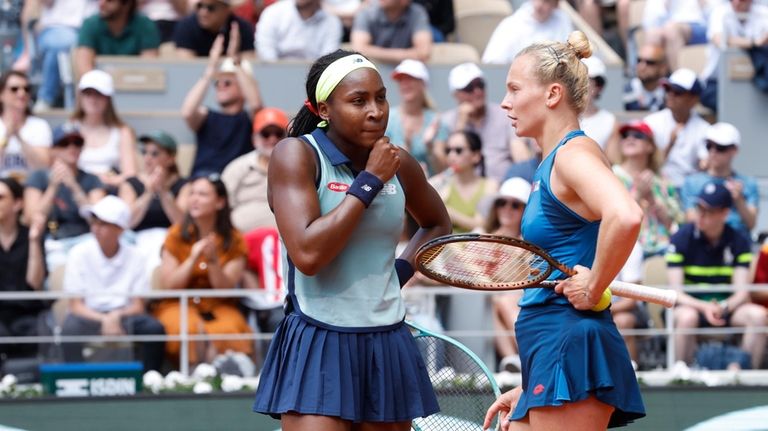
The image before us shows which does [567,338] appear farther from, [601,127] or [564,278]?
[601,127]

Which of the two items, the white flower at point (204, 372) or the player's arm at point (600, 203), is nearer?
the player's arm at point (600, 203)

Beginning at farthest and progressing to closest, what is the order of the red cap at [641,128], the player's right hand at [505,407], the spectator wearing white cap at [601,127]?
1. the spectator wearing white cap at [601,127]
2. the red cap at [641,128]
3. the player's right hand at [505,407]

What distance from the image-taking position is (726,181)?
29.7 feet

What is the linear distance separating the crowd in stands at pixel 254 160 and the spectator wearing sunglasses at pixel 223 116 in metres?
0.01

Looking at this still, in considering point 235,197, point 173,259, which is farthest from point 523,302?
point 235,197

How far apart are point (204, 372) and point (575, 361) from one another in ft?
12.5

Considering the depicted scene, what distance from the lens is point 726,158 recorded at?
9078 millimetres

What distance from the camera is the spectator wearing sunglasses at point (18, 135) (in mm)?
9086

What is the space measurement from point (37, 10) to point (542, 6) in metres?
4.20

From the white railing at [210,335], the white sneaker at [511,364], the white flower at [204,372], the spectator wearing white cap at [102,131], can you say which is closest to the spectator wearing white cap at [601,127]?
the white railing at [210,335]

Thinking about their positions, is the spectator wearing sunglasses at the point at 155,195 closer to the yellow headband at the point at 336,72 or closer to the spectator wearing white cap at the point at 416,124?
the spectator wearing white cap at the point at 416,124

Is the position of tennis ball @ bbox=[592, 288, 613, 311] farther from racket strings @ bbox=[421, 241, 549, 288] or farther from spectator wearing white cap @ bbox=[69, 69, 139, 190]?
spectator wearing white cap @ bbox=[69, 69, 139, 190]

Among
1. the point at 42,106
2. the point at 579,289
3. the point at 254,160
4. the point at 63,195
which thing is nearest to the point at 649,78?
the point at 254,160

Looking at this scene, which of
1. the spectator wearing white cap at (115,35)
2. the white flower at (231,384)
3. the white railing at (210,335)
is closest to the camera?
the white flower at (231,384)
